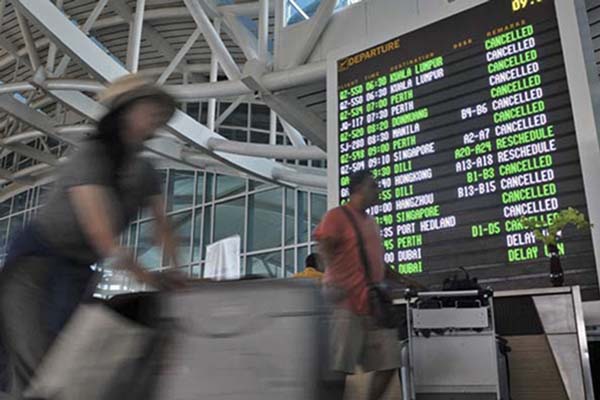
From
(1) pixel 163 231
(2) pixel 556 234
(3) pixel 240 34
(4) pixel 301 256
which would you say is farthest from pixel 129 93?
(4) pixel 301 256

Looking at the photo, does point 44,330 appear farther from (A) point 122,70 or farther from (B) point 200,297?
(A) point 122,70

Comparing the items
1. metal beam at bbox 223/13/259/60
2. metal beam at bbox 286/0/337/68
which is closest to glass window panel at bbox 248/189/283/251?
metal beam at bbox 223/13/259/60

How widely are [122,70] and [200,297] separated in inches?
315

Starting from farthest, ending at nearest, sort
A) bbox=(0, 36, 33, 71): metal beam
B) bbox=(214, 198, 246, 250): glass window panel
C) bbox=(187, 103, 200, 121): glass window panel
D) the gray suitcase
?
bbox=(187, 103, 200, 121): glass window panel → bbox=(214, 198, 246, 250): glass window panel → bbox=(0, 36, 33, 71): metal beam → the gray suitcase

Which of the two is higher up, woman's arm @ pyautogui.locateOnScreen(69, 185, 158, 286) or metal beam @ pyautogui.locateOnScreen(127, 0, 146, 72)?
metal beam @ pyautogui.locateOnScreen(127, 0, 146, 72)

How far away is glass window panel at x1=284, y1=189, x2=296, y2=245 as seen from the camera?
1205cm

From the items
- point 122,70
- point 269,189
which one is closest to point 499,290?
point 122,70

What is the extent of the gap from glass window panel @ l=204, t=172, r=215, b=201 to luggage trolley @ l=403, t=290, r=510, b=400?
11.5 m

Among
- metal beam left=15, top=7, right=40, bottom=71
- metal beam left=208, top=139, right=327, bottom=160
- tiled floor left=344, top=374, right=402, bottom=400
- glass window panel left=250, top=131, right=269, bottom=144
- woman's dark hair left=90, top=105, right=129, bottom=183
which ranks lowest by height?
tiled floor left=344, top=374, right=402, bottom=400

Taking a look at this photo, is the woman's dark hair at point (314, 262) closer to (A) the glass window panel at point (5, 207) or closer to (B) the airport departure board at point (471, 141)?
(B) the airport departure board at point (471, 141)

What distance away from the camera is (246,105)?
14.5 meters

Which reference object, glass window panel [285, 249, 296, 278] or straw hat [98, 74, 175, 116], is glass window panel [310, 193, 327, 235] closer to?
glass window panel [285, 249, 296, 278]

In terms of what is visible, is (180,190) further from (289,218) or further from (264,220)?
(289,218)

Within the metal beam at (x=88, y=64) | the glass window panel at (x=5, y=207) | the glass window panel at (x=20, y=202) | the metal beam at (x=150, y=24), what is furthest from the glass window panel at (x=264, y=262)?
the glass window panel at (x=5, y=207)
